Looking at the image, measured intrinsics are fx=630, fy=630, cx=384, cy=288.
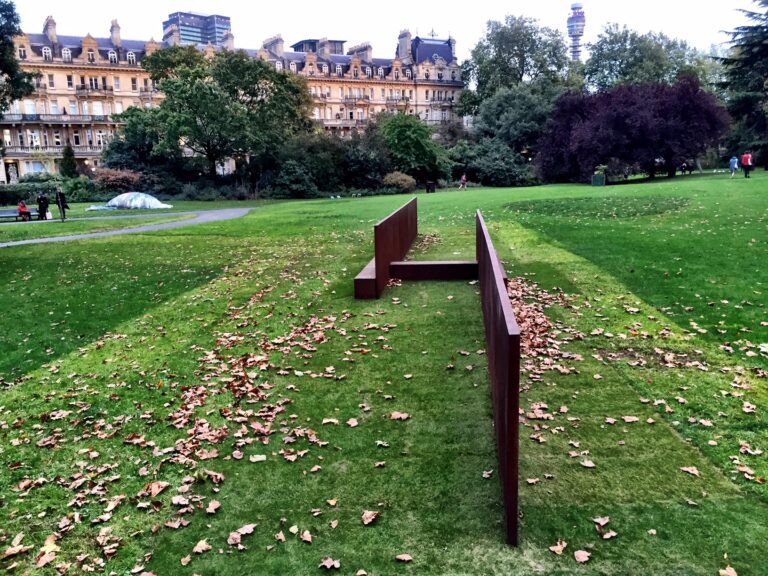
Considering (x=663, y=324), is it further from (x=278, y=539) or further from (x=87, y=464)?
(x=87, y=464)

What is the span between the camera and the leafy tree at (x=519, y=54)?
275 ft

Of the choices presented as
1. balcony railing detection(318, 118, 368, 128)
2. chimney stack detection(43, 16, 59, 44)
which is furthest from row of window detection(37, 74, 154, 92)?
balcony railing detection(318, 118, 368, 128)

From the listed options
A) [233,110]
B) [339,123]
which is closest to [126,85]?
[339,123]

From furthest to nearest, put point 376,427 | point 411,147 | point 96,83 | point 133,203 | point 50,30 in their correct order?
point 96,83 → point 50,30 → point 411,147 → point 133,203 → point 376,427

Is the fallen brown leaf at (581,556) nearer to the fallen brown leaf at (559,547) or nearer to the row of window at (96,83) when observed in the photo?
the fallen brown leaf at (559,547)

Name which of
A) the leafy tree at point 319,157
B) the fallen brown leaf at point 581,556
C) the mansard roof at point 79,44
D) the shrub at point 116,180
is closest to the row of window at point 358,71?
the mansard roof at point 79,44

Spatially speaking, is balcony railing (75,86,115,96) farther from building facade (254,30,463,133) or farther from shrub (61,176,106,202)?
shrub (61,176,106,202)

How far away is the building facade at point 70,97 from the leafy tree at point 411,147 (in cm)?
3850

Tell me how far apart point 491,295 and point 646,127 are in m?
40.4

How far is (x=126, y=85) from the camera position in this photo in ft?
A: 282

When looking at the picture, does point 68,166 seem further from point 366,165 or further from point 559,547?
point 559,547

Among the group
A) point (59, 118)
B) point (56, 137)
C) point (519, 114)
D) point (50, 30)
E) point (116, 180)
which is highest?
point (50, 30)

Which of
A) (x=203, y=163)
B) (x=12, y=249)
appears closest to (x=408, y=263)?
(x=12, y=249)

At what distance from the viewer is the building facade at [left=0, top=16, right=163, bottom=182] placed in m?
77.1
